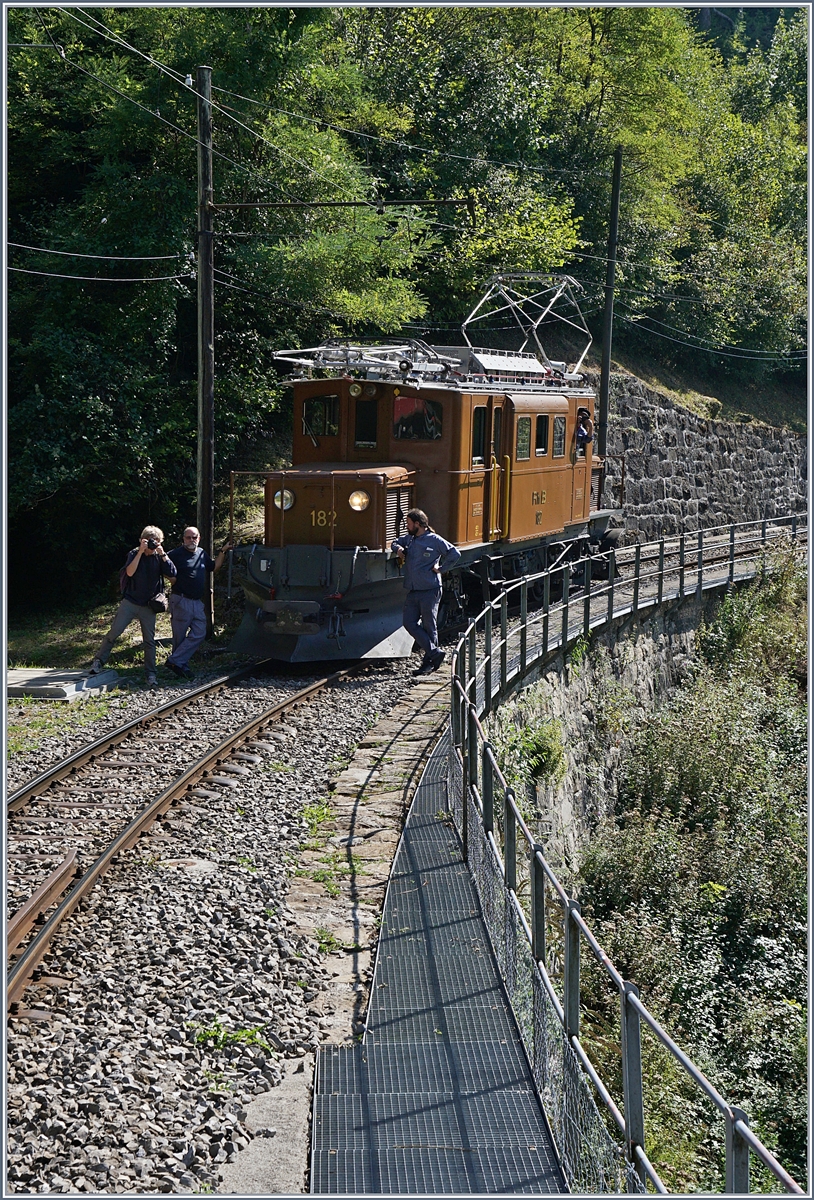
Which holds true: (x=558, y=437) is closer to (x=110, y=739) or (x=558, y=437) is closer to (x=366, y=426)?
(x=366, y=426)

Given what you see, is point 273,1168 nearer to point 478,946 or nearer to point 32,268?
point 478,946

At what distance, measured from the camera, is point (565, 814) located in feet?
44.4

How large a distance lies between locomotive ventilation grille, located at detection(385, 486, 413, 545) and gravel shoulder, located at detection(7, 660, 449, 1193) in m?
6.42

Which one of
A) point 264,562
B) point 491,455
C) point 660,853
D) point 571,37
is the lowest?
point 660,853

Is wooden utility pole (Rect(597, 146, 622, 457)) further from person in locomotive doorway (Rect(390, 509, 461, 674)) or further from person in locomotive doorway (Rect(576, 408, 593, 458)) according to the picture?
person in locomotive doorway (Rect(390, 509, 461, 674))

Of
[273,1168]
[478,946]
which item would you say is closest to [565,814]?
[478,946]

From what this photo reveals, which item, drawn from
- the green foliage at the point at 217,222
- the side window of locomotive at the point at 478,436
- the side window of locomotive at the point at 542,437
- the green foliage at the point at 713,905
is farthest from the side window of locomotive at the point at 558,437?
the green foliage at the point at 217,222

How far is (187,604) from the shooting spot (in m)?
14.5

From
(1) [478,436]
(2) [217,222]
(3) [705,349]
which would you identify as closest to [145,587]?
(1) [478,436]

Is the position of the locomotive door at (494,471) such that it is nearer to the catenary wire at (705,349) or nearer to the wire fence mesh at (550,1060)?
the wire fence mesh at (550,1060)

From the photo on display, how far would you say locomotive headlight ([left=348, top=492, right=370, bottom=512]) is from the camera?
14.5m

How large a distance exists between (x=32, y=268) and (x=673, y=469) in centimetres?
2123

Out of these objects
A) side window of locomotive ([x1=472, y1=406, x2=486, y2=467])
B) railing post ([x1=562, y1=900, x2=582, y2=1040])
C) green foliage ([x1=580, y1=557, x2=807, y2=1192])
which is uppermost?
side window of locomotive ([x1=472, y1=406, x2=486, y2=467])

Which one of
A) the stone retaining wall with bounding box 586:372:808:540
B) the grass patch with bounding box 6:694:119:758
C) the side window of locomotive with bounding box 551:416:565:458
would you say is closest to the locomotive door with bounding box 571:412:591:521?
the side window of locomotive with bounding box 551:416:565:458
